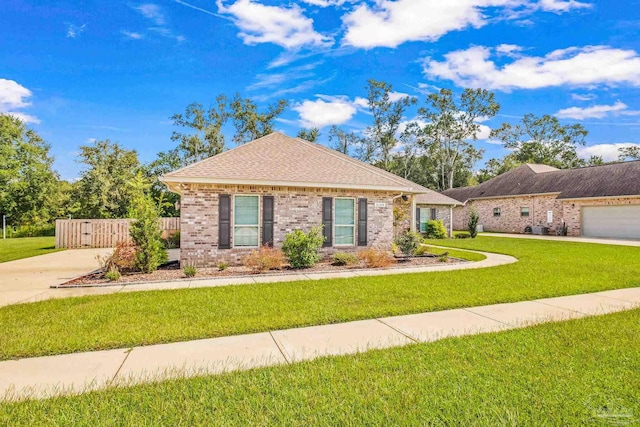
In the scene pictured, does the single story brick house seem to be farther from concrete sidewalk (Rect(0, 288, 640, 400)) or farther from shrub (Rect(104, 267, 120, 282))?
concrete sidewalk (Rect(0, 288, 640, 400))

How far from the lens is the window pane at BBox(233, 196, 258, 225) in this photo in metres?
10.9

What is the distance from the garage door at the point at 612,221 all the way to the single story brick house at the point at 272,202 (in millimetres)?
19528

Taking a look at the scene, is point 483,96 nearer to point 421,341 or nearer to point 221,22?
point 221,22

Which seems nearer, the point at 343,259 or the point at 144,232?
the point at 144,232

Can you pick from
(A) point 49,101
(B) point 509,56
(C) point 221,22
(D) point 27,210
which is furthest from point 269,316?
(D) point 27,210

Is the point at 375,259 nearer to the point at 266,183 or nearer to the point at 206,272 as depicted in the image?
the point at 266,183

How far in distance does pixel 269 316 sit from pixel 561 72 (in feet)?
103

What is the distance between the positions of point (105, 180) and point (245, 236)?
1946 cm

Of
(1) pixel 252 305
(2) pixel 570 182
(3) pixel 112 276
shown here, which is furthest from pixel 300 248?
(2) pixel 570 182

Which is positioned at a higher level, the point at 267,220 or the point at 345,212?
the point at 345,212

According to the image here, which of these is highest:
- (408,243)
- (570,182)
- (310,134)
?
(310,134)

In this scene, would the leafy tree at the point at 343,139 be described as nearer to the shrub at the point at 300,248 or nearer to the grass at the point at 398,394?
the shrub at the point at 300,248

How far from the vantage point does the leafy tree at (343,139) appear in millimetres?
44719

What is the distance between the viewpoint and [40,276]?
30.8ft
